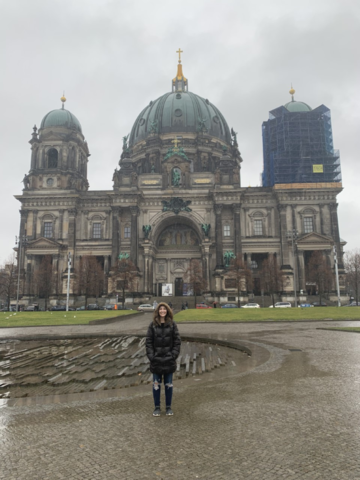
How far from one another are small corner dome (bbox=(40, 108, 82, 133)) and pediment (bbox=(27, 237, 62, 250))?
69.0 feet

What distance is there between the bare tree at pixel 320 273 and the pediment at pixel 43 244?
133 feet

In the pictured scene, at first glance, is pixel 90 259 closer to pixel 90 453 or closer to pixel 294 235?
pixel 294 235

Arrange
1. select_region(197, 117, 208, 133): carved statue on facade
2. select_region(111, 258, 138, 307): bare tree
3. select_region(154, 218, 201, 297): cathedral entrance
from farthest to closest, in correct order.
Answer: select_region(197, 117, 208, 133): carved statue on facade → select_region(154, 218, 201, 297): cathedral entrance → select_region(111, 258, 138, 307): bare tree

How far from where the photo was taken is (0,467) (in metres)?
4.25

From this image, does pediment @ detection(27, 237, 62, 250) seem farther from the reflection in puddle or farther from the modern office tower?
the reflection in puddle

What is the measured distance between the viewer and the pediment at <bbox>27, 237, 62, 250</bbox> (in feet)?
210

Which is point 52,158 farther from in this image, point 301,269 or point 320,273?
point 320,273

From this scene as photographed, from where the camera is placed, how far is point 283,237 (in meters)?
63.2

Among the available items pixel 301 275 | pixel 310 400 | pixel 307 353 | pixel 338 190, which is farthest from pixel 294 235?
pixel 310 400

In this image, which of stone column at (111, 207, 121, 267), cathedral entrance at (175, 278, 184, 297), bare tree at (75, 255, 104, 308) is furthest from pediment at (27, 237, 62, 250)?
cathedral entrance at (175, 278, 184, 297)

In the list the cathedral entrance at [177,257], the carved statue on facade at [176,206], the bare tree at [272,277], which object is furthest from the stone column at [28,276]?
the bare tree at [272,277]

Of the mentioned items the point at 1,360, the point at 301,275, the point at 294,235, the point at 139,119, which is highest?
the point at 139,119

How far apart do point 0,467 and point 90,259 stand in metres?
58.1

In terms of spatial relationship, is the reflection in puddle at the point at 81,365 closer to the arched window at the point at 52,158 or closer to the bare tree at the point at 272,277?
the bare tree at the point at 272,277
